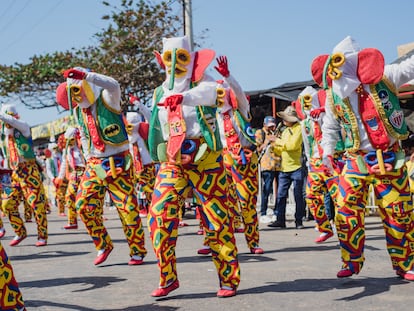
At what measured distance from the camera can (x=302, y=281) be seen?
5.34m

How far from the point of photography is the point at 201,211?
5043 mm

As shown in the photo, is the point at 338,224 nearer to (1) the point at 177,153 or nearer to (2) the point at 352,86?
(2) the point at 352,86

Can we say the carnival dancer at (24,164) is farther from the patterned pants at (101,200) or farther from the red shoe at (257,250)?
the red shoe at (257,250)

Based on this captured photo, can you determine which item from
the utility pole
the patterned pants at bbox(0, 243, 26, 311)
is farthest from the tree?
the patterned pants at bbox(0, 243, 26, 311)

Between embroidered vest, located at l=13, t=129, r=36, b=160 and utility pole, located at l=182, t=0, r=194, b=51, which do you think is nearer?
embroidered vest, located at l=13, t=129, r=36, b=160

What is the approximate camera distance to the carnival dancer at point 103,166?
659 cm

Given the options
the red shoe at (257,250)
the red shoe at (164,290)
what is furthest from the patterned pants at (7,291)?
the red shoe at (257,250)

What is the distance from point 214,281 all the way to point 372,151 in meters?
1.84

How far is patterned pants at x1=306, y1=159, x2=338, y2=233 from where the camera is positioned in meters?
8.54

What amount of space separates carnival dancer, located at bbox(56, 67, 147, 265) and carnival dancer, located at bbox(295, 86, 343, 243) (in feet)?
9.50

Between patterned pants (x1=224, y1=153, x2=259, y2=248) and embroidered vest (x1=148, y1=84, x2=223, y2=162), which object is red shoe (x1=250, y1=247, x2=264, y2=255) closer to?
patterned pants (x1=224, y1=153, x2=259, y2=248)

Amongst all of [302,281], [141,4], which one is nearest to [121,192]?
[302,281]

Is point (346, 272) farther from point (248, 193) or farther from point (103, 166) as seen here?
point (103, 166)

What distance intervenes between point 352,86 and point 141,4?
1789cm
